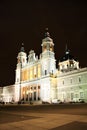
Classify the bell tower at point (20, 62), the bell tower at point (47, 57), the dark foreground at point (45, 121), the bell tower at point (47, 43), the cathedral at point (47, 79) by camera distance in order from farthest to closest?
the bell tower at point (20, 62), the bell tower at point (47, 43), the bell tower at point (47, 57), the cathedral at point (47, 79), the dark foreground at point (45, 121)

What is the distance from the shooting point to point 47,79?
64.8 m

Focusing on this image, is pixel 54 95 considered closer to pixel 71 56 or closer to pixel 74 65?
pixel 74 65

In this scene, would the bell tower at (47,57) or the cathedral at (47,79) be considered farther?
the bell tower at (47,57)

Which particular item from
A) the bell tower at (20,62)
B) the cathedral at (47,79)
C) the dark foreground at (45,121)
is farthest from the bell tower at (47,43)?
the dark foreground at (45,121)

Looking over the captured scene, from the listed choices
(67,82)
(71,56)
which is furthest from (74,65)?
(67,82)

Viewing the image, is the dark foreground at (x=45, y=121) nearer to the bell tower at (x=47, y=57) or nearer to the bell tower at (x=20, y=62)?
the bell tower at (x=47, y=57)

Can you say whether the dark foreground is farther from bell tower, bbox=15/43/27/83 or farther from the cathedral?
bell tower, bbox=15/43/27/83

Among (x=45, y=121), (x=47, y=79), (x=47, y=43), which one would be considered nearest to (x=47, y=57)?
(x=47, y=43)

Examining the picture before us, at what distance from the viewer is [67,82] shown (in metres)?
60.7

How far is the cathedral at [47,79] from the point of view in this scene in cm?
5734

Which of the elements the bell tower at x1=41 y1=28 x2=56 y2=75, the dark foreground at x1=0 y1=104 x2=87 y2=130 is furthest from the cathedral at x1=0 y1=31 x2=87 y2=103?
the dark foreground at x1=0 y1=104 x2=87 y2=130

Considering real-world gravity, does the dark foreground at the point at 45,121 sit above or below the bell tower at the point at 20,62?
below

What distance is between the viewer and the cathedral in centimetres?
5734

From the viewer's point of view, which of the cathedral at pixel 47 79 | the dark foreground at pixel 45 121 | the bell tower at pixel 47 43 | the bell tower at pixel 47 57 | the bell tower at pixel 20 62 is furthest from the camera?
the bell tower at pixel 20 62
